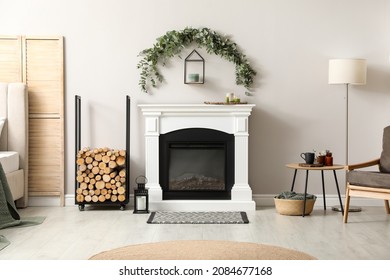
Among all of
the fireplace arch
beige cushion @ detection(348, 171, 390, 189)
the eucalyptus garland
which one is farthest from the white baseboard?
the eucalyptus garland

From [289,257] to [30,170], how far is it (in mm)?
4902

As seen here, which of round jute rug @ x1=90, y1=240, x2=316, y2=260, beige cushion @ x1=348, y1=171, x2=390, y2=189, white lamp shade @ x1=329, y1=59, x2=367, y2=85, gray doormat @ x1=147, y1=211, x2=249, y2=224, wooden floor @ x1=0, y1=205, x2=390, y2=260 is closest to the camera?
round jute rug @ x1=90, y1=240, x2=316, y2=260

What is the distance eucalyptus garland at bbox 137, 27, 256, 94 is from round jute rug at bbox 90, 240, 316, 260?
4.35 metres

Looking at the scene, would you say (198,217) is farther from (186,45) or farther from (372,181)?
(186,45)

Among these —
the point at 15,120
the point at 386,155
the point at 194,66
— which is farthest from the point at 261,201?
the point at 15,120

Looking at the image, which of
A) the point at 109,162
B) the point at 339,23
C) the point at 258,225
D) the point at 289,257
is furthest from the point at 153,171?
the point at 289,257

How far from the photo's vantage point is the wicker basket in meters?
6.32

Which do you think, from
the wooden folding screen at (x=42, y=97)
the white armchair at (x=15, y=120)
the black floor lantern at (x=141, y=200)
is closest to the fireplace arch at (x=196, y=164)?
the black floor lantern at (x=141, y=200)

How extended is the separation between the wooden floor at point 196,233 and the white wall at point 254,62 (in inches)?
34.4

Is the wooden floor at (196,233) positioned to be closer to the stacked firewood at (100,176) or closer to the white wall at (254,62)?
the stacked firewood at (100,176)

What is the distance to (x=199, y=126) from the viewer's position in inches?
266

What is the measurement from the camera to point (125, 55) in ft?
22.9

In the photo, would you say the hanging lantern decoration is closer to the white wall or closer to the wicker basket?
the white wall

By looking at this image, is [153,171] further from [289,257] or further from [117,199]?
[289,257]
